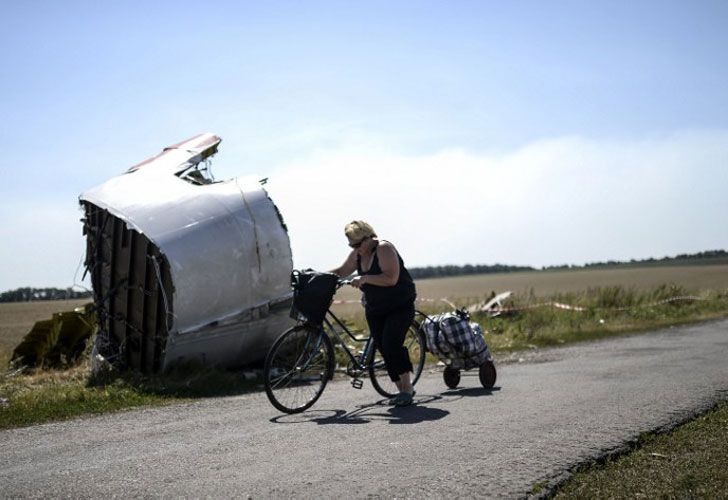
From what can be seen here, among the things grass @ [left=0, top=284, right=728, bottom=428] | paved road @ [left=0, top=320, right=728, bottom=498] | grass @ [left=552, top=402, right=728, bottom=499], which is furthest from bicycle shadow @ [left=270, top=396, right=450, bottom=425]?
grass @ [left=0, top=284, right=728, bottom=428]

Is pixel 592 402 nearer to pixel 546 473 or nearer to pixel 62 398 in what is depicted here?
pixel 546 473

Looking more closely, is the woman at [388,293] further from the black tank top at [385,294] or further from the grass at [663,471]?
the grass at [663,471]

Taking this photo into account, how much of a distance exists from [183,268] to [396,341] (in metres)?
3.70

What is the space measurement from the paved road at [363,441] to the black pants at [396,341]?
40cm

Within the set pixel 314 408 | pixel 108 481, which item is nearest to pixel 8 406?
pixel 314 408

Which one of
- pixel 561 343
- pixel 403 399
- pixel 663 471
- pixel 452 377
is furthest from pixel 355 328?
pixel 663 471

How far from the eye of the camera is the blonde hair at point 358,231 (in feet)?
25.9

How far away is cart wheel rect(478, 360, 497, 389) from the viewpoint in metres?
9.12

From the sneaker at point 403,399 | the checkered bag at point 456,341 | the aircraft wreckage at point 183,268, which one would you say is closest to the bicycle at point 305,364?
the sneaker at point 403,399

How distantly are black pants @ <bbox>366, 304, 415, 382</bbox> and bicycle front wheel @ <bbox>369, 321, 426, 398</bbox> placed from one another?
304 millimetres

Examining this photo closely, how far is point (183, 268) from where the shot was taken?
10.5 meters

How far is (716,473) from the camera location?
5.08m

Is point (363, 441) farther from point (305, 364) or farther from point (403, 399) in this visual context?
point (403, 399)

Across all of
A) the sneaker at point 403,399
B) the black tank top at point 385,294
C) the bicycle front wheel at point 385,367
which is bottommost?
the sneaker at point 403,399
